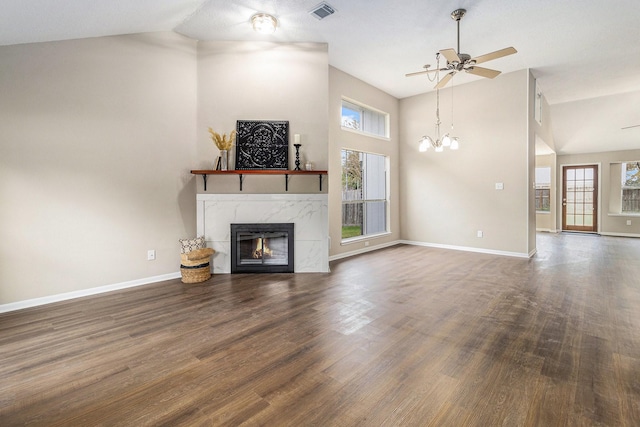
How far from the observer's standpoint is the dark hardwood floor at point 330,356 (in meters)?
1.57

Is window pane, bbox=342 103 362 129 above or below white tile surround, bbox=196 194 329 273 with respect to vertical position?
above

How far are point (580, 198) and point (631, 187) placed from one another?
3.62ft

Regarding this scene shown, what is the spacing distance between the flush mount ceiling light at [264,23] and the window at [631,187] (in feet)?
33.5

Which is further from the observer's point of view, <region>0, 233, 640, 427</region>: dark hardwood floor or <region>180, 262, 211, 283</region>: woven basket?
<region>180, 262, 211, 283</region>: woven basket

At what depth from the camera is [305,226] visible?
14.5 ft

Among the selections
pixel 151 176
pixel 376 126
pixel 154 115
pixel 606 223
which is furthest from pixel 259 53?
pixel 606 223

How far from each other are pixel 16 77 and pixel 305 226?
3.57 metres

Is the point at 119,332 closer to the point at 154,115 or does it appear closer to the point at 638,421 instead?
the point at 154,115

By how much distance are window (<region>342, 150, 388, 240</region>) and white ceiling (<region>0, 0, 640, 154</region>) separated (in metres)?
1.66

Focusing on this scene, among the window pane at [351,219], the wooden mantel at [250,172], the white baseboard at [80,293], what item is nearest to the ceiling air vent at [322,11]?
the wooden mantel at [250,172]

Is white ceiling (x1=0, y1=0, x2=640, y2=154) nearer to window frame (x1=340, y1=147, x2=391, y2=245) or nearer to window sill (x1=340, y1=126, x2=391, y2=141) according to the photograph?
window sill (x1=340, y1=126, x2=391, y2=141)

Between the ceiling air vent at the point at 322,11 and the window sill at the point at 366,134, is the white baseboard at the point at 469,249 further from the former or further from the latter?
the ceiling air vent at the point at 322,11

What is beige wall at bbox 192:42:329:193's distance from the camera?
426 cm

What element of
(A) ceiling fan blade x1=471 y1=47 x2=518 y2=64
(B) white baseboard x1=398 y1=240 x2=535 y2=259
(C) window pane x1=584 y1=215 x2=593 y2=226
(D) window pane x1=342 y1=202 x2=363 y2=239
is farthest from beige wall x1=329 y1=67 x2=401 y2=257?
(C) window pane x1=584 y1=215 x2=593 y2=226
